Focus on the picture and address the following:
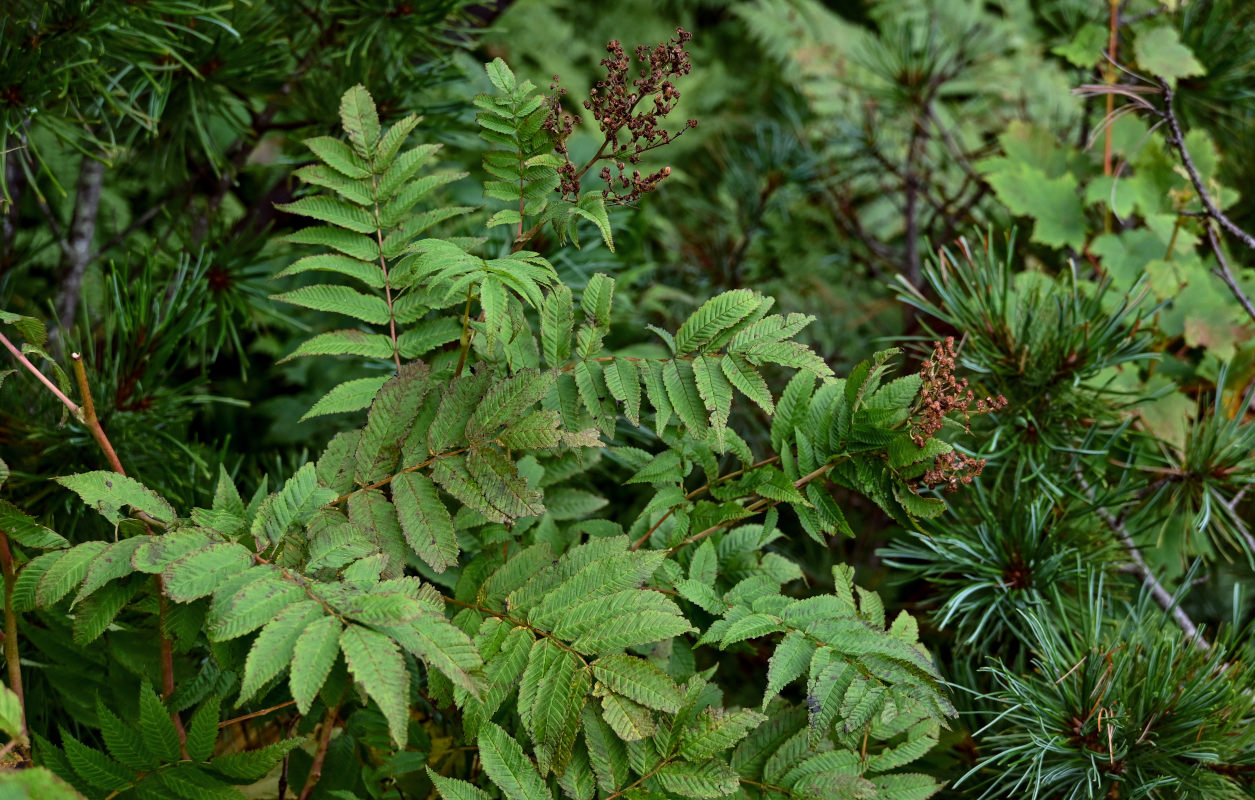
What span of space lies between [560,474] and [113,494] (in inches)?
15.4

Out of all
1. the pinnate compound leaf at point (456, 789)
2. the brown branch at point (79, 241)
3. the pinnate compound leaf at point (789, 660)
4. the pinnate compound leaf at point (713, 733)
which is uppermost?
the brown branch at point (79, 241)

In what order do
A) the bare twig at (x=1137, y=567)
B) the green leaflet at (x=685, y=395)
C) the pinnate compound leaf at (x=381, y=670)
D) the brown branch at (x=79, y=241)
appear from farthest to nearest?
the brown branch at (x=79, y=241) < the bare twig at (x=1137, y=567) < the green leaflet at (x=685, y=395) < the pinnate compound leaf at (x=381, y=670)

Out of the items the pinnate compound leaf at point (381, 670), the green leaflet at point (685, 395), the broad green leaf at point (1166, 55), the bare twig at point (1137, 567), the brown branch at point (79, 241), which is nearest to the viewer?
the pinnate compound leaf at point (381, 670)

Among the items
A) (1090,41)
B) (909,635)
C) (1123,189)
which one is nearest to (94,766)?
(909,635)

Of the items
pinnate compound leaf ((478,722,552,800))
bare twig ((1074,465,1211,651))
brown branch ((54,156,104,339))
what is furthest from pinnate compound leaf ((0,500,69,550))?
bare twig ((1074,465,1211,651))

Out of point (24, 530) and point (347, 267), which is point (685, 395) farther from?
point (24, 530)

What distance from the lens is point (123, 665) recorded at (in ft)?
2.62

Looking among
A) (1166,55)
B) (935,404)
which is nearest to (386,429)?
(935,404)

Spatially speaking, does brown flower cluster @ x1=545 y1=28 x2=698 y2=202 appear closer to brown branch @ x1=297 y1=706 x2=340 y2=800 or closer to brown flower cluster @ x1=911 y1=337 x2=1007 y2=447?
brown flower cluster @ x1=911 y1=337 x2=1007 y2=447

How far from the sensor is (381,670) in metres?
0.58

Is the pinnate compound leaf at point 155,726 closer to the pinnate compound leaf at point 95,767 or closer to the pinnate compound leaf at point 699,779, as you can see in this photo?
the pinnate compound leaf at point 95,767

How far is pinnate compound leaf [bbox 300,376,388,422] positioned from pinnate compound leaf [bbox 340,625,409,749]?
25 cm

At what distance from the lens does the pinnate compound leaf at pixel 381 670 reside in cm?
56

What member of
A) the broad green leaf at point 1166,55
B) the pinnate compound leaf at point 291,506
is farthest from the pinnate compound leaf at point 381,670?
the broad green leaf at point 1166,55
